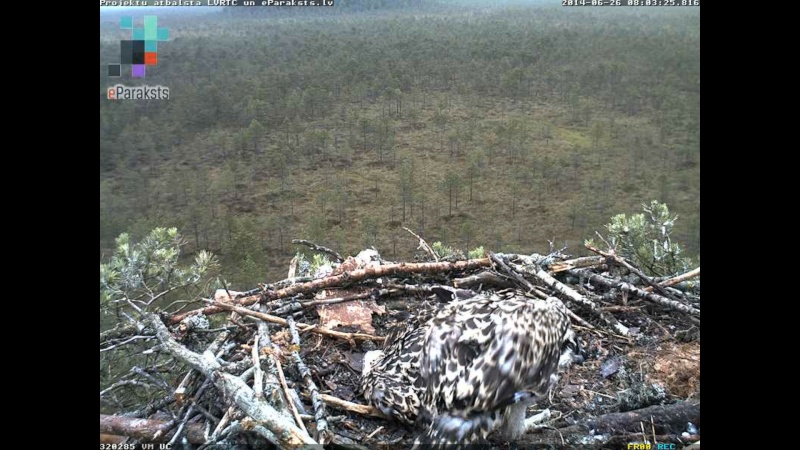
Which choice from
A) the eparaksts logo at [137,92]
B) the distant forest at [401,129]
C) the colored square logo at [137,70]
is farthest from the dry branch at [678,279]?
the colored square logo at [137,70]

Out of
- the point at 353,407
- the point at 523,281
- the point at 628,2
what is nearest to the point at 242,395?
the point at 353,407

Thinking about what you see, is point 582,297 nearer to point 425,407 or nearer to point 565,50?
point 425,407

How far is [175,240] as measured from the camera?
2.96 meters

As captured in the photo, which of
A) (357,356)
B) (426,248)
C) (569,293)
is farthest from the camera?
(426,248)

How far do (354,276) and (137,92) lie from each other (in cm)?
142

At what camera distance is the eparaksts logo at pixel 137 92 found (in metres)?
2.43

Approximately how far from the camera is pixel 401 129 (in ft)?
21.2

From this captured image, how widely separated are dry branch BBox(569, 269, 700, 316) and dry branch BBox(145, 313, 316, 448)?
74.5 inches

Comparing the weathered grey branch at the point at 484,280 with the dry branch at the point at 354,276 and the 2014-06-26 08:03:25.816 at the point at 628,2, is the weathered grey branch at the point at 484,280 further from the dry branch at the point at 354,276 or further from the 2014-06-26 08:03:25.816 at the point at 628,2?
the 2014-06-26 08:03:25.816 at the point at 628,2

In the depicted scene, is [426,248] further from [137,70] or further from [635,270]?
[137,70]

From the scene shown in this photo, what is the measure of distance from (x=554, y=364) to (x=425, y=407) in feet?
1.77

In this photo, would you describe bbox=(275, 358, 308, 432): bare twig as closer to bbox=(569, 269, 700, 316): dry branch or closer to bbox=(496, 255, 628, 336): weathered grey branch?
bbox=(496, 255, 628, 336): weathered grey branch
